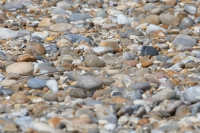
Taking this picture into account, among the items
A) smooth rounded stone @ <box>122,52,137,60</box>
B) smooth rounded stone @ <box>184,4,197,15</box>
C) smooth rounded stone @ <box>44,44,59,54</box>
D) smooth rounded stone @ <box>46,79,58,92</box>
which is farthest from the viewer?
smooth rounded stone @ <box>184,4,197,15</box>

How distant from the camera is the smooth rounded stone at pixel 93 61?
14.1 feet

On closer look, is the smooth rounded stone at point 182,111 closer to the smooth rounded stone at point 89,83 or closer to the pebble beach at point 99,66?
the pebble beach at point 99,66

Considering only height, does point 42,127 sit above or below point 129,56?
above

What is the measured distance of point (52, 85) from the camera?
3750mm

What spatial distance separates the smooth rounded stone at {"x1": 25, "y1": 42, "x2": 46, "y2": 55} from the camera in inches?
185

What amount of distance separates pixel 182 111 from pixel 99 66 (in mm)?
1373

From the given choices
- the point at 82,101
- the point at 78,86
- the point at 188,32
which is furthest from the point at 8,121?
the point at 188,32

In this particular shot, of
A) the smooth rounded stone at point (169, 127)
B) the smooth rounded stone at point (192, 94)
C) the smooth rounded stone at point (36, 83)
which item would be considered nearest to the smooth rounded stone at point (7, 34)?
the smooth rounded stone at point (36, 83)

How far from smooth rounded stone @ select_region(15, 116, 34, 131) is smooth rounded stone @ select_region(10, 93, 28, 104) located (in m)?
0.38

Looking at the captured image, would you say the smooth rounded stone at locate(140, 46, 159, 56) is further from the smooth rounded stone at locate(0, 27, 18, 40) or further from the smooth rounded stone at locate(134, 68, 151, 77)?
the smooth rounded stone at locate(0, 27, 18, 40)

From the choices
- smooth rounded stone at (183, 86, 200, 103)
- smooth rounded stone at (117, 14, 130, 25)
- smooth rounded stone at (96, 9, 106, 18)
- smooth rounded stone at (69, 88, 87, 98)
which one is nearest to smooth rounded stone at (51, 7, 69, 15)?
smooth rounded stone at (96, 9, 106, 18)

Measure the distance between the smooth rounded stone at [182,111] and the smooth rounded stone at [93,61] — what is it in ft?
4.36

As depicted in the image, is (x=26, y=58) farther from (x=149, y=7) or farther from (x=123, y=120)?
(x=149, y=7)

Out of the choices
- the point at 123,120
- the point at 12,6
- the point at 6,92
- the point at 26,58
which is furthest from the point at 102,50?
the point at 12,6
